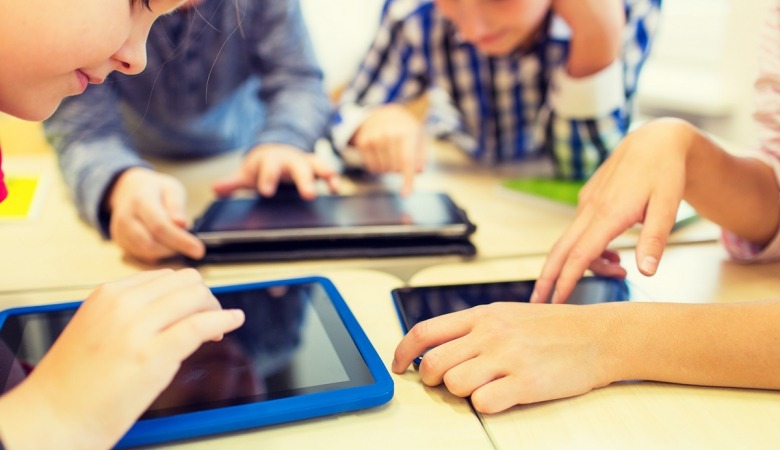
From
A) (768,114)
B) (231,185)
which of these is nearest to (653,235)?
(768,114)

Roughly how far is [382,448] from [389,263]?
30 centimetres

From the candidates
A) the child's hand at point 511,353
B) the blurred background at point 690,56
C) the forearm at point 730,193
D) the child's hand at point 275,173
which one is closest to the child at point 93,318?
the child's hand at point 511,353

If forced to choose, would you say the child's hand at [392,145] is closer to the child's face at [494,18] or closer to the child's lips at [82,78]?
the child's face at [494,18]

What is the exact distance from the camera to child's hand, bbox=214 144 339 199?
801 mm

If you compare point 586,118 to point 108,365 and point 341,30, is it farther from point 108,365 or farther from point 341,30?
point 341,30

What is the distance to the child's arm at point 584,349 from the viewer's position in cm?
43

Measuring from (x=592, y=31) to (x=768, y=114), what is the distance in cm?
26

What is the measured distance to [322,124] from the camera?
103 cm

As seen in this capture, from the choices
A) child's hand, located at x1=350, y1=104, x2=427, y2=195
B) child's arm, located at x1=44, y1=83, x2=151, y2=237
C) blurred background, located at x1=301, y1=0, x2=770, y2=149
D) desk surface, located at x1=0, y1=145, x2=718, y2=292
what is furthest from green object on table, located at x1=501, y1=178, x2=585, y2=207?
blurred background, located at x1=301, y1=0, x2=770, y2=149

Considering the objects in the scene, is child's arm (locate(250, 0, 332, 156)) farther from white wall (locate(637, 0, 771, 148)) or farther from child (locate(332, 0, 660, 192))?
white wall (locate(637, 0, 771, 148))

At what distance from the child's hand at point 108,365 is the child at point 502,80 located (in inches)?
20.0

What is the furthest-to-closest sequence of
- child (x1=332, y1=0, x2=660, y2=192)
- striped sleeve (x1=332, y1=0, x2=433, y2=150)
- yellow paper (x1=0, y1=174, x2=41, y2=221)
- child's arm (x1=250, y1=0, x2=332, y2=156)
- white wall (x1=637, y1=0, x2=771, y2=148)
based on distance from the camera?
white wall (x1=637, y1=0, x2=771, y2=148) < striped sleeve (x1=332, y1=0, x2=433, y2=150) < child's arm (x1=250, y1=0, x2=332, y2=156) < child (x1=332, y1=0, x2=660, y2=192) < yellow paper (x1=0, y1=174, x2=41, y2=221)

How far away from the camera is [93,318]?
38 cm

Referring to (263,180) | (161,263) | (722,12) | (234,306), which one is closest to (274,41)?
(263,180)
